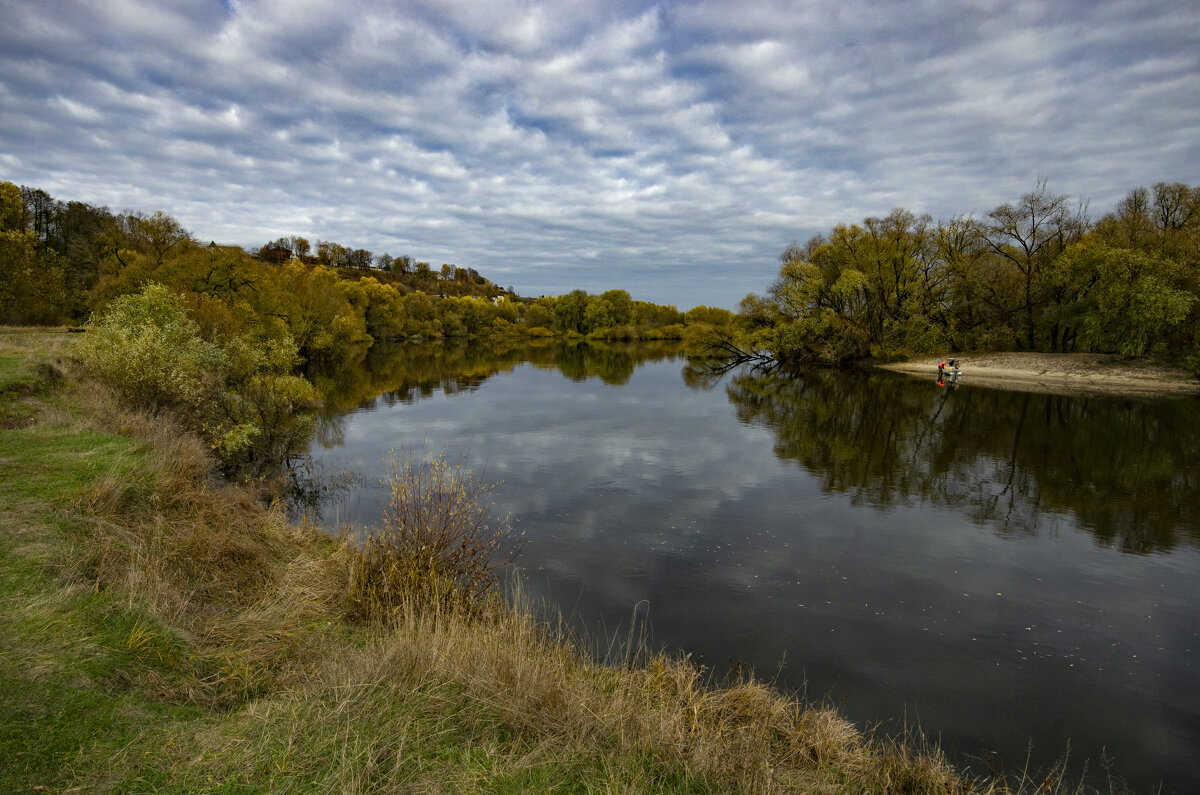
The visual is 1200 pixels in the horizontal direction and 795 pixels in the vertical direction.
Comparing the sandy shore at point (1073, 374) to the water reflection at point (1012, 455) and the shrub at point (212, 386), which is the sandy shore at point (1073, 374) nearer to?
the water reflection at point (1012, 455)

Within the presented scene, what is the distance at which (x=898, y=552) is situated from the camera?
11930 millimetres

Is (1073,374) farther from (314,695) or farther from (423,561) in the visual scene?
(314,695)

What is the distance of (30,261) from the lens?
36094 millimetres

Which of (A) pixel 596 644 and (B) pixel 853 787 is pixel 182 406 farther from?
(B) pixel 853 787

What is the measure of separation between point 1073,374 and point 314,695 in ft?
172

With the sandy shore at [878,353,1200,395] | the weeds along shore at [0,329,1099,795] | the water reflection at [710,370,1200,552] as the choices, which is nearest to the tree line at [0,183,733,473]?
the weeds along shore at [0,329,1099,795]

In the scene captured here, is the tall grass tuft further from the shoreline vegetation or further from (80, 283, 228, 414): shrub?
(80, 283, 228, 414): shrub

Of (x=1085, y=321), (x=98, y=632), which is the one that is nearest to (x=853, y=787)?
(x=98, y=632)

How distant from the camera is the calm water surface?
24.2 ft

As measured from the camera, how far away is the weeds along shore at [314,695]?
13.6ft

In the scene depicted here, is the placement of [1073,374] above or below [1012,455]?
above

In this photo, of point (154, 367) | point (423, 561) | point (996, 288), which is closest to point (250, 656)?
point (423, 561)

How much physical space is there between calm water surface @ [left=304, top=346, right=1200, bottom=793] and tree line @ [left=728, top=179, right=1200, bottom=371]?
16.4 meters

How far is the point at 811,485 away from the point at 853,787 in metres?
12.3
